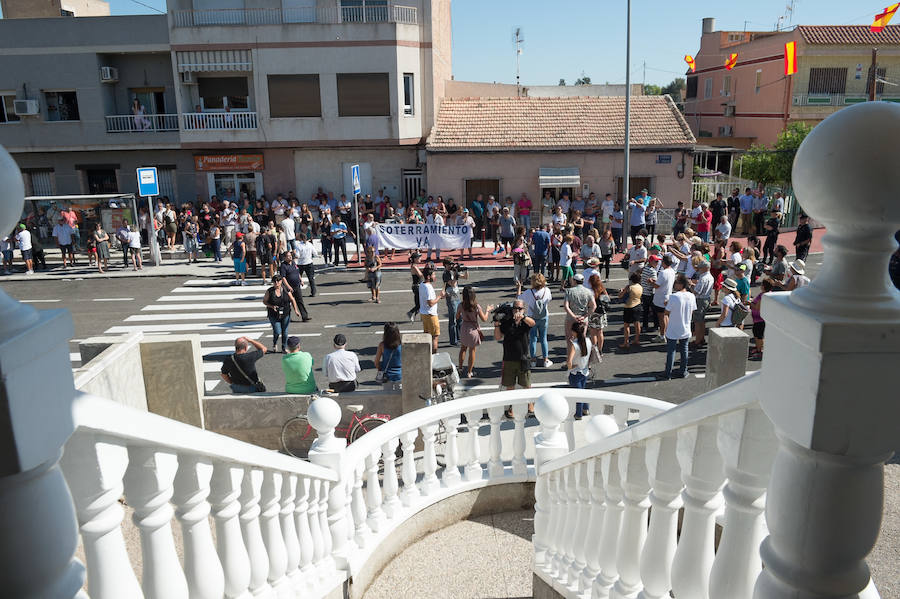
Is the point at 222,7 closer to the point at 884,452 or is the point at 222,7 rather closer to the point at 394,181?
the point at 394,181

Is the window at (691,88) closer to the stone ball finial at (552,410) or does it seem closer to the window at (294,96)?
the window at (294,96)

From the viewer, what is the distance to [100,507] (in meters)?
1.79

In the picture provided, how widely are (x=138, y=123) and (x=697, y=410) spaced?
31331 millimetres

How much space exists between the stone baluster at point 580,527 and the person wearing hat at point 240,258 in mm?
17606

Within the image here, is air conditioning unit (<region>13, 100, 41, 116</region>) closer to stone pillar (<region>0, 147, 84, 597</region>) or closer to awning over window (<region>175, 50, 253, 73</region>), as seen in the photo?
awning over window (<region>175, 50, 253, 73</region>)

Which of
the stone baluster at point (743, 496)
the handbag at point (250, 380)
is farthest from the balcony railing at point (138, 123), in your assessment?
the stone baluster at point (743, 496)

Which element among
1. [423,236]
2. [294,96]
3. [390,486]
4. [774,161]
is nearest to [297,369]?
[390,486]

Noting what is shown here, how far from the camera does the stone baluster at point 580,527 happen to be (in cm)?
329

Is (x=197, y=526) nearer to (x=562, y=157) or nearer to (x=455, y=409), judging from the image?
(x=455, y=409)

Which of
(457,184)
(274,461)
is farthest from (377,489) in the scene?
(457,184)

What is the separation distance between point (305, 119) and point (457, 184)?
6878mm

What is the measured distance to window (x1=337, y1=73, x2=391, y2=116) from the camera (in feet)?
91.3

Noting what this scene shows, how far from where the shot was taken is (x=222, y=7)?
92.7 ft

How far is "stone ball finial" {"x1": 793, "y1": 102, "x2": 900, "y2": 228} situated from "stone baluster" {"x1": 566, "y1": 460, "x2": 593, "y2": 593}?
210 cm
